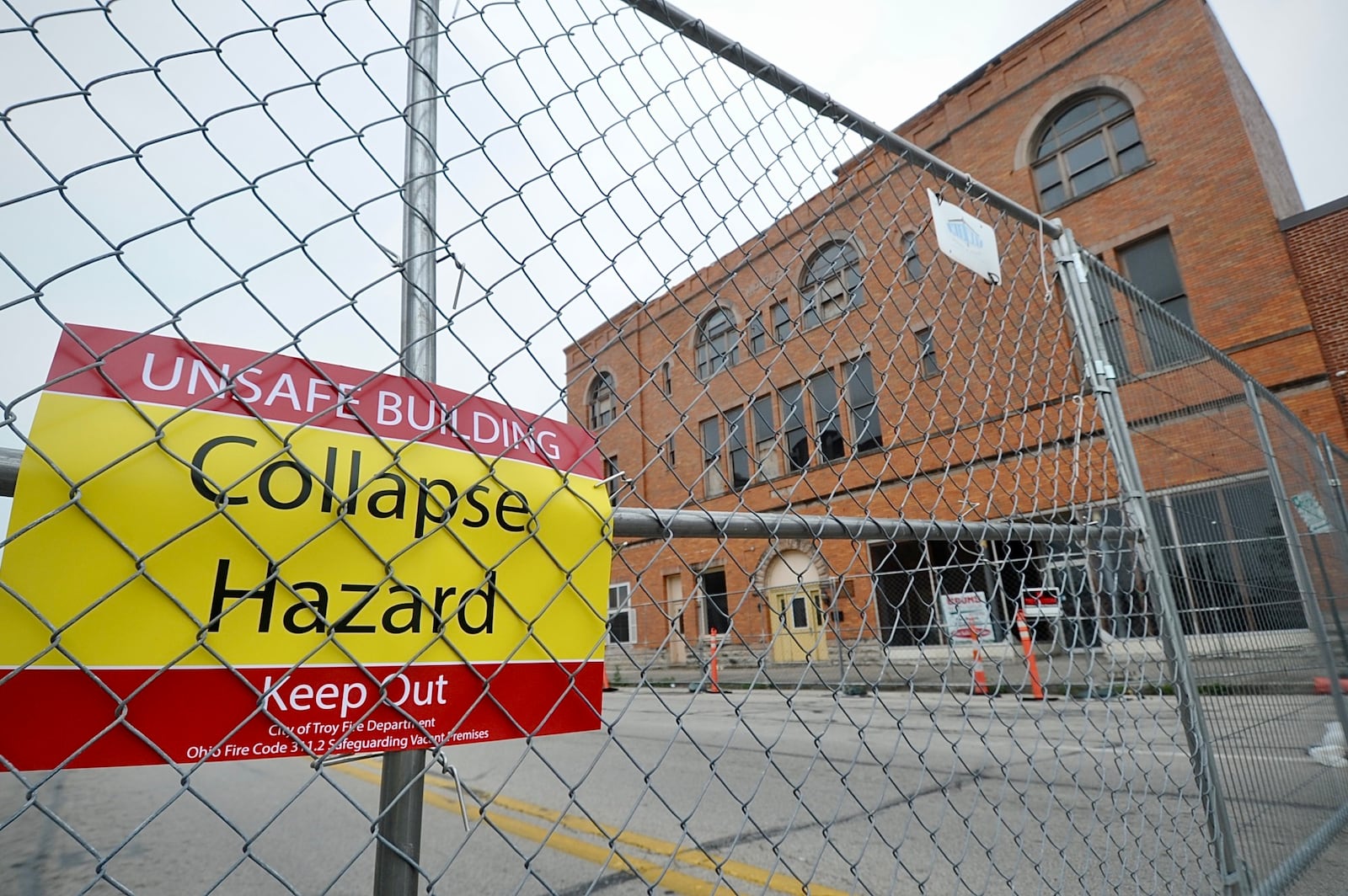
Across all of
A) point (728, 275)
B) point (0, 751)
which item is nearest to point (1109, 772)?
point (728, 275)

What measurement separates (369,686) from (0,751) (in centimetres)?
35

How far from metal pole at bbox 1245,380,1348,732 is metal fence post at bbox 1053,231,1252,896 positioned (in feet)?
4.61

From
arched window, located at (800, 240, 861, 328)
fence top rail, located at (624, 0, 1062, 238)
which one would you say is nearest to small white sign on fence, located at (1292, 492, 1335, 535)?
fence top rail, located at (624, 0, 1062, 238)

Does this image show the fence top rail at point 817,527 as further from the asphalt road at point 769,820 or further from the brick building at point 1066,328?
the asphalt road at point 769,820

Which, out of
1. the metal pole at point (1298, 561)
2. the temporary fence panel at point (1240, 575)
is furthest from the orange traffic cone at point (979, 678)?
the metal pole at point (1298, 561)

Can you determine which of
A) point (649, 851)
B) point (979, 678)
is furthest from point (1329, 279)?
point (649, 851)

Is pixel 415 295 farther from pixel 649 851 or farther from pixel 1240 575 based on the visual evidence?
pixel 649 851

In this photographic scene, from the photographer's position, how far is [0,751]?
70 cm

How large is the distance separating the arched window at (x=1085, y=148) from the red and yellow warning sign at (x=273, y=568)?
627 inches

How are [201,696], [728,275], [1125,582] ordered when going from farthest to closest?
1. [1125,582]
2. [728,275]
3. [201,696]

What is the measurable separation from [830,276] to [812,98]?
1.76ft

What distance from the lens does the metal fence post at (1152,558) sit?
6.91 ft

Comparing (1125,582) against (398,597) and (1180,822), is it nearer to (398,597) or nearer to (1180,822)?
(1180,822)

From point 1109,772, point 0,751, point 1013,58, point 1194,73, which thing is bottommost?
point 1109,772
